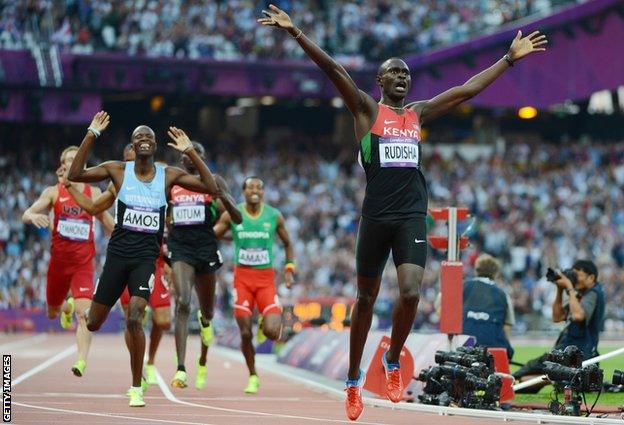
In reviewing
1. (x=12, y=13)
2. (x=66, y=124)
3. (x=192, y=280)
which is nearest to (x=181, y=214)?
(x=192, y=280)

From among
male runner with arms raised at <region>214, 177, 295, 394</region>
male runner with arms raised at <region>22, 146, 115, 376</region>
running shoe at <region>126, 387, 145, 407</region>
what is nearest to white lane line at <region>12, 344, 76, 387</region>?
male runner with arms raised at <region>22, 146, 115, 376</region>

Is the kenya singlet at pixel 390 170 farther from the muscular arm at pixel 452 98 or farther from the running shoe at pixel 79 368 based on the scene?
the running shoe at pixel 79 368

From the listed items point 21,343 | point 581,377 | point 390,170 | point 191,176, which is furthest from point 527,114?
point 390,170

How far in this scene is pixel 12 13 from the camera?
37562mm

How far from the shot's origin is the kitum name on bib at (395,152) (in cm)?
1051

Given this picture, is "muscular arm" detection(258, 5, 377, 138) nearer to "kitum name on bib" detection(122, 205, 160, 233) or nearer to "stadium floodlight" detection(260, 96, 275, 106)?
"kitum name on bib" detection(122, 205, 160, 233)

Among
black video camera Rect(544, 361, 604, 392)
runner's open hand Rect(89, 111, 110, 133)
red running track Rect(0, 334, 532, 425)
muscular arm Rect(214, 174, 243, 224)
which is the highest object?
runner's open hand Rect(89, 111, 110, 133)

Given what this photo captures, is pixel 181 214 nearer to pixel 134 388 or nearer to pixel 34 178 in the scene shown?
pixel 134 388

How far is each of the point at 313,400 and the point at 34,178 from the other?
25.1m

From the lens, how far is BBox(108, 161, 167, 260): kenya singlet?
41.9 ft

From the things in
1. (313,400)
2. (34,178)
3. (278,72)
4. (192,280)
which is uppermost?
(278,72)

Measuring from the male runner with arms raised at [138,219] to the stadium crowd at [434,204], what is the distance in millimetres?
21501

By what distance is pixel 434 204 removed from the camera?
4072cm

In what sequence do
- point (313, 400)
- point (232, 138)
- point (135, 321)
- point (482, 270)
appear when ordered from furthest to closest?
point (232, 138) → point (482, 270) → point (313, 400) → point (135, 321)
